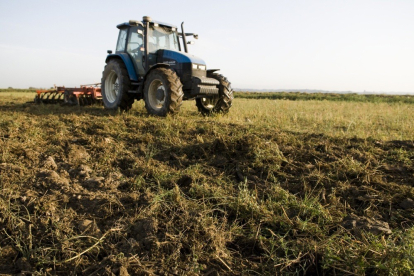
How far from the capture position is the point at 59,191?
3090 millimetres

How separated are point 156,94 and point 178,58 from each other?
1.07 meters

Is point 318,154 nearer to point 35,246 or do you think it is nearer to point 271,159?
point 271,159

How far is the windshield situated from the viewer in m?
7.95

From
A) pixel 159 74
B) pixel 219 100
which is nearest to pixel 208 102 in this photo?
pixel 219 100

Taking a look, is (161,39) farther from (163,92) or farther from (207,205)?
(207,205)

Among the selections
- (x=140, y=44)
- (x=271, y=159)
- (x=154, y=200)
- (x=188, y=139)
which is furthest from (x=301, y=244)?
(x=140, y=44)

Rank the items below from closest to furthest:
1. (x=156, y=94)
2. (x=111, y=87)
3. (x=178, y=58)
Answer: (x=156, y=94), (x=178, y=58), (x=111, y=87)

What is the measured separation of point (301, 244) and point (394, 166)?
2.12 metres

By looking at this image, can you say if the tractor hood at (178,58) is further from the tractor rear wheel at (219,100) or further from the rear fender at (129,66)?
the rear fender at (129,66)

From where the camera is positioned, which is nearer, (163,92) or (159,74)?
(159,74)

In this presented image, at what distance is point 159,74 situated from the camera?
6.93 m

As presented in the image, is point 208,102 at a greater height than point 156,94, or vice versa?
point 156,94

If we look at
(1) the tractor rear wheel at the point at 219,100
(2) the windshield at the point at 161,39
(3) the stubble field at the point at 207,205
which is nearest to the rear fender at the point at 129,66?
(2) the windshield at the point at 161,39

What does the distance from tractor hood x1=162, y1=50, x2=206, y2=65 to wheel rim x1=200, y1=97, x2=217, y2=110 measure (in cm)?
97
